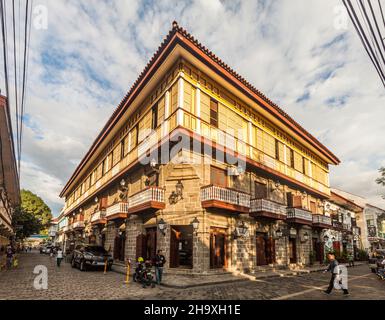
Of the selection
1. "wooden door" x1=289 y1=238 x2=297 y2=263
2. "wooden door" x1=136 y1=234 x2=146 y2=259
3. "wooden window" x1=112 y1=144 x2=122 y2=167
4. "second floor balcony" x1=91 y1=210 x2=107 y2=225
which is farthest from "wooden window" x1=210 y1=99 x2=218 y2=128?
"second floor balcony" x1=91 y1=210 x2=107 y2=225

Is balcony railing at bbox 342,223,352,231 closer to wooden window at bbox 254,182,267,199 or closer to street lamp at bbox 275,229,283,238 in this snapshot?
street lamp at bbox 275,229,283,238

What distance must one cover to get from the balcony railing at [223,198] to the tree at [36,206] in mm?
50775

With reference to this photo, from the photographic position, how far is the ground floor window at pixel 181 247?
14.2 m

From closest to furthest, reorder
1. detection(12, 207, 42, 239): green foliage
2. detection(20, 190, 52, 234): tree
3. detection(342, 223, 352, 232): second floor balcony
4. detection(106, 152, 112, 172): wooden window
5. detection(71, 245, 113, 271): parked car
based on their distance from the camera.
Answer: detection(71, 245, 113, 271): parked car, detection(106, 152, 112, 172): wooden window, detection(342, 223, 352, 232): second floor balcony, detection(12, 207, 42, 239): green foliage, detection(20, 190, 52, 234): tree

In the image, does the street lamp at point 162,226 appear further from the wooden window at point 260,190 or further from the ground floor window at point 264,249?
the wooden window at point 260,190

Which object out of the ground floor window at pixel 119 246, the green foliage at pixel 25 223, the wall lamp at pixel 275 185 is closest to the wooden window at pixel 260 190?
the wall lamp at pixel 275 185

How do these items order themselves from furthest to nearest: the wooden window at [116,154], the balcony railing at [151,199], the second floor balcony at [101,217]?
the second floor balcony at [101,217] < the wooden window at [116,154] < the balcony railing at [151,199]

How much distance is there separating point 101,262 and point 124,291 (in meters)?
7.83

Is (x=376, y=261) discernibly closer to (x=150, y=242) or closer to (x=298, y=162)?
(x=298, y=162)

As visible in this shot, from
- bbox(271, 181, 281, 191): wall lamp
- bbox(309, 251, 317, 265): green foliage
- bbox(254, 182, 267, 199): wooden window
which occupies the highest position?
bbox(271, 181, 281, 191): wall lamp

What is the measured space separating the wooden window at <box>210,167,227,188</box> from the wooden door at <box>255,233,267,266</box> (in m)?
4.61

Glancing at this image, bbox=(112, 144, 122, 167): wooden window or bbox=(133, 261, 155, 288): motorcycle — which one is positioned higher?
bbox=(112, 144, 122, 167): wooden window

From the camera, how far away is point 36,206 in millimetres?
56469

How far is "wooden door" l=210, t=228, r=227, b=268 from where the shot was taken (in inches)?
562
